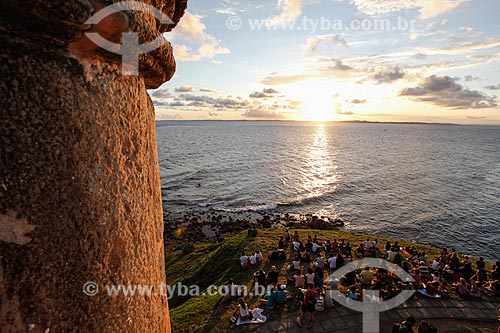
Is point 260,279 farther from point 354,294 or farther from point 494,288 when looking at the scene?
point 494,288

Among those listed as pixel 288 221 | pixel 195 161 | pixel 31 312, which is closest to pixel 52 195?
pixel 31 312

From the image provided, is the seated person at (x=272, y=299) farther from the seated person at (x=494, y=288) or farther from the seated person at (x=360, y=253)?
the seated person at (x=494, y=288)

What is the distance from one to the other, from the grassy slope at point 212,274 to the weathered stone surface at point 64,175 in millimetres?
11403

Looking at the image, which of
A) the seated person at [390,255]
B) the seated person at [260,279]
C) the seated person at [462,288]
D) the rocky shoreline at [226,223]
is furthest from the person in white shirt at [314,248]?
the rocky shoreline at [226,223]

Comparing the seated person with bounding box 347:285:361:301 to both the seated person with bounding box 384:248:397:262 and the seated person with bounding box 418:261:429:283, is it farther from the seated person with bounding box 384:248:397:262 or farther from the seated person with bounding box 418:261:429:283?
the seated person with bounding box 384:248:397:262

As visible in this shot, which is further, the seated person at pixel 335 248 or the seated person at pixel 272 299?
the seated person at pixel 335 248

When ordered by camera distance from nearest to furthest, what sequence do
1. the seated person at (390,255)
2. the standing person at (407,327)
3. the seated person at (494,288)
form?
the standing person at (407,327)
the seated person at (494,288)
the seated person at (390,255)

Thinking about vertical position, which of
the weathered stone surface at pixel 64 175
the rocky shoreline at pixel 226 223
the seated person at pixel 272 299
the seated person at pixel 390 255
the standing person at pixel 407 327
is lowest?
the rocky shoreline at pixel 226 223

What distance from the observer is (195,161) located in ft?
280

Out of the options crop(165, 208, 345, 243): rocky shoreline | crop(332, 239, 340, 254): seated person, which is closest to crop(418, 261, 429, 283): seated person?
crop(332, 239, 340, 254): seated person

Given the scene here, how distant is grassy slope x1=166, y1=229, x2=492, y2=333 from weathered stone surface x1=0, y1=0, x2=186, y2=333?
1140 centimetres

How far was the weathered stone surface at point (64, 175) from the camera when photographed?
166 centimetres

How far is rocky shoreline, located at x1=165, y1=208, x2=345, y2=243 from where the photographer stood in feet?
121

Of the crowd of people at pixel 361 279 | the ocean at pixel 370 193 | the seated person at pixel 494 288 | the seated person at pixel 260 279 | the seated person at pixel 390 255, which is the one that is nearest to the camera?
the crowd of people at pixel 361 279
